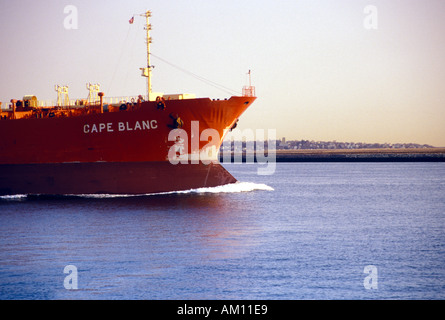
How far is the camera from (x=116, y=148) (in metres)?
31.1

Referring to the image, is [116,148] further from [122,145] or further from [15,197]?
[15,197]

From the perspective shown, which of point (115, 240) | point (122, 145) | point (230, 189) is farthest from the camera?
point (230, 189)

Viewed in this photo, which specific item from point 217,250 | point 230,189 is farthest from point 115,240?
point 230,189

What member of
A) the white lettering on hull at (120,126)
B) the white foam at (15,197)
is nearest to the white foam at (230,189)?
the white lettering on hull at (120,126)

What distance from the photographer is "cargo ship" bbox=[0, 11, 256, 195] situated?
3083 cm

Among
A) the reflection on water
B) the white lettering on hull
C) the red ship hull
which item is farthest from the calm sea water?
the white lettering on hull

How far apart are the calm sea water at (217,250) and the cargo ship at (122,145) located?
1391mm

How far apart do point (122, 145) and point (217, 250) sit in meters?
14.4

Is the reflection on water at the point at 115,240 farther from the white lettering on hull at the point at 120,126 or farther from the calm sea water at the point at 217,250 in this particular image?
the white lettering on hull at the point at 120,126
